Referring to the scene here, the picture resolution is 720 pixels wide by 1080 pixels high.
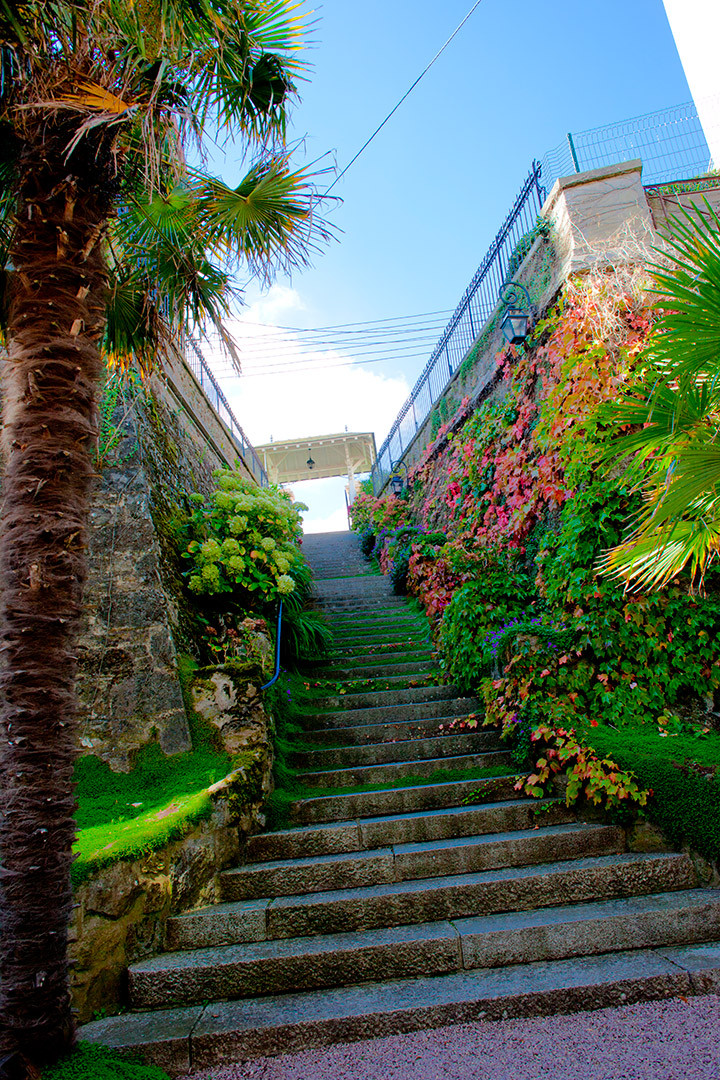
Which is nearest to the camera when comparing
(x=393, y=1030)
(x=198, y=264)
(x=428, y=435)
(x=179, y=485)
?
(x=393, y=1030)

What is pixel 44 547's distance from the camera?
7.53ft

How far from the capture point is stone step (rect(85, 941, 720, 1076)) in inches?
94.9

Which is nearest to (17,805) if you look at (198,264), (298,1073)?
(298,1073)

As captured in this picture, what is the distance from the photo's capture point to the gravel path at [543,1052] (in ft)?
7.02

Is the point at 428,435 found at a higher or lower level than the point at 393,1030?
higher

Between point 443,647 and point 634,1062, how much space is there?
396 cm

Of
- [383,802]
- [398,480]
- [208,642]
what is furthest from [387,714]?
[398,480]

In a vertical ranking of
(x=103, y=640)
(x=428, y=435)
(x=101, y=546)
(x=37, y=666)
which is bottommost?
(x=37, y=666)

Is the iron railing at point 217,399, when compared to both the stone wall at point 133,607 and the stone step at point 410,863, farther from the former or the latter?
the stone step at point 410,863

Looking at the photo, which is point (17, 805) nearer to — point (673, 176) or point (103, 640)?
point (103, 640)

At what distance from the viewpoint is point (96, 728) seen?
433 centimetres

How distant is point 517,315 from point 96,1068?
22.1ft

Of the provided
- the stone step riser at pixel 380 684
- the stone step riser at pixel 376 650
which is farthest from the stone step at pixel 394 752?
the stone step riser at pixel 376 650

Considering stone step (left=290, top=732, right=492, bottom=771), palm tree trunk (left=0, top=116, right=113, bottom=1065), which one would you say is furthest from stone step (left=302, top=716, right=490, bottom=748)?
palm tree trunk (left=0, top=116, right=113, bottom=1065)
